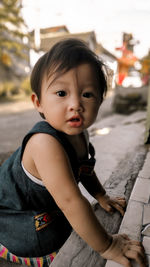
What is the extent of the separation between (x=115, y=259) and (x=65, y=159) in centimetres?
43

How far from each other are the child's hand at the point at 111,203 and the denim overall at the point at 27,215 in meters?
0.23

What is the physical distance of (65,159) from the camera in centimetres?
89

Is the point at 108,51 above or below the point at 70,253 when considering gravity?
below

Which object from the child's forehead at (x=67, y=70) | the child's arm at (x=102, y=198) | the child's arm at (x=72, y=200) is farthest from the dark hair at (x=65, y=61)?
the child's arm at (x=102, y=198)

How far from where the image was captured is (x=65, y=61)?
878mm

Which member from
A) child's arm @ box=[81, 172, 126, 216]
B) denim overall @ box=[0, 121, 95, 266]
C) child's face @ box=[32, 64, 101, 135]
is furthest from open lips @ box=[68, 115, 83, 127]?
child's arm @ box=[81, 172, 126, 216]

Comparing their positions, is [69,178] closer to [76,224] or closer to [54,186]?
[54,186]

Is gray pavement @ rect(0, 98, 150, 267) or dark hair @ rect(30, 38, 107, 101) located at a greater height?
dark hair @ rect(30, 38, 107, 101)

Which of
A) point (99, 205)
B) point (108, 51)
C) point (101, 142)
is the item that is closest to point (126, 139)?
point (101, 142)

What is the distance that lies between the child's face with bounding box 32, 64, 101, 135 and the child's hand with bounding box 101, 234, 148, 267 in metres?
0.49

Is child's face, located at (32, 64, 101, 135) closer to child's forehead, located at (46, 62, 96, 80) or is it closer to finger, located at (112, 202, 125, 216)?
child's forehead, located at (46, 62, 96, 80)

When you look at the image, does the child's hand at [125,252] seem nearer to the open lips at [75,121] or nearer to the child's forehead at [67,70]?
the open lips at [75,121]

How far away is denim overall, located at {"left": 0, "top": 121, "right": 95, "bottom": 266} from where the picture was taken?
1.09 m

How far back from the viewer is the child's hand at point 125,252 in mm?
858
